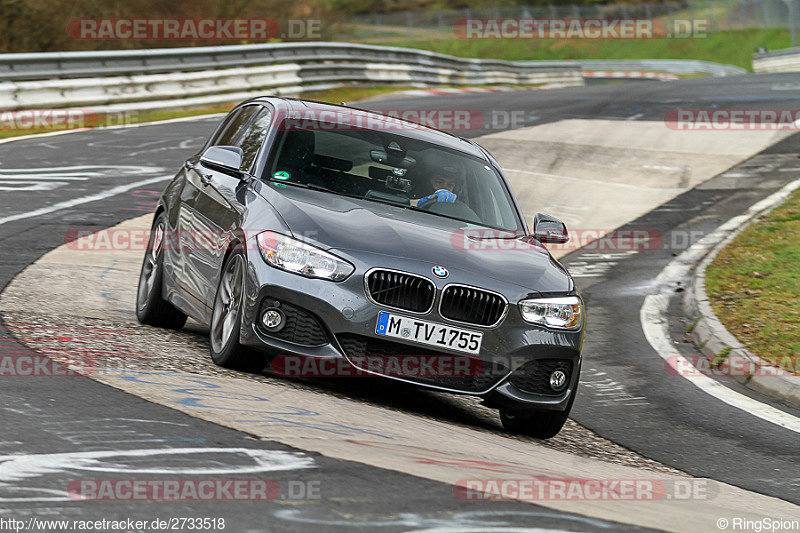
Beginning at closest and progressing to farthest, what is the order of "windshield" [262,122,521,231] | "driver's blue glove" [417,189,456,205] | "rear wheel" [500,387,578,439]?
"rear wheel" [500,387,578,439] → "windshield" [262,122,521,231] → "driver's blue glove" [417,189,456,205]

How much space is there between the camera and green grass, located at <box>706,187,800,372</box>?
9922 mm

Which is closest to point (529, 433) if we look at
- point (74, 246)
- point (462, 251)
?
point (462, 251)

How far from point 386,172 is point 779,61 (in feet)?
144

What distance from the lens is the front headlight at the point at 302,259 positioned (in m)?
6.31

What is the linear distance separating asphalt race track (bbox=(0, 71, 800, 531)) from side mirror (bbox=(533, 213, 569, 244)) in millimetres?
1199

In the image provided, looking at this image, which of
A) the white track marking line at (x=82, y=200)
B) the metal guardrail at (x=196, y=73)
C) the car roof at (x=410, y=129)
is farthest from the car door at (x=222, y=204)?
the metal guardrail at (x=196, y=73)

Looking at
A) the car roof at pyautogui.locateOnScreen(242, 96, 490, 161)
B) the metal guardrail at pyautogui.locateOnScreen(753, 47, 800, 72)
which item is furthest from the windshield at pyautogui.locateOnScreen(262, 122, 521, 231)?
the metal guardrail at pyautogui.locateOnScreen(753, 47, 800, 72)

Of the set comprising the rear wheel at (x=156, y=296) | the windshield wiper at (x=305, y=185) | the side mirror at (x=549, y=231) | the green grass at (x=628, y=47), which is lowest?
the rear wheel at (x=156, y=296)

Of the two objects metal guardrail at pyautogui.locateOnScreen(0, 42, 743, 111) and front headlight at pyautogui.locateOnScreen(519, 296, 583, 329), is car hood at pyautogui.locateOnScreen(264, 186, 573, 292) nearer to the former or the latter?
front headlight at pyautogui.locateOnScreen(519, 296, 583, 329)

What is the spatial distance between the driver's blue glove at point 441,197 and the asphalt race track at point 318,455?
169cm

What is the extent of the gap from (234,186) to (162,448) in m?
2.94

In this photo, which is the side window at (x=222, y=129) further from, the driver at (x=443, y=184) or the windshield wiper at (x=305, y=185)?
the driver at (x=443, y=184)

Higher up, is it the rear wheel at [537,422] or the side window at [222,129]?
the side window at [222,129]

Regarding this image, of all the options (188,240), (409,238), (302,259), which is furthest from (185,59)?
(302,259)
